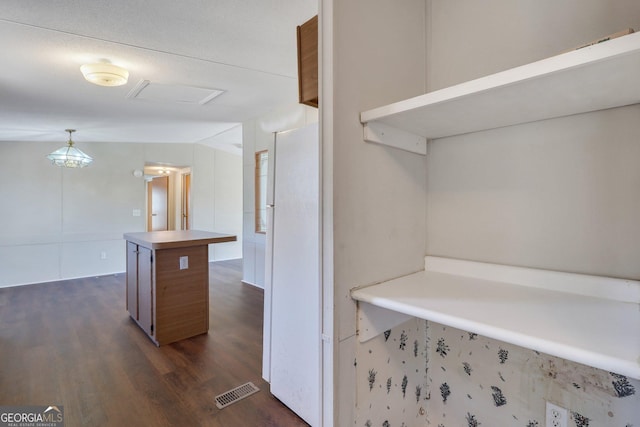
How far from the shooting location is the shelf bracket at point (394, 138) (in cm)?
105

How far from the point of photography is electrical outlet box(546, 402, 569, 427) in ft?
Result: 3.37

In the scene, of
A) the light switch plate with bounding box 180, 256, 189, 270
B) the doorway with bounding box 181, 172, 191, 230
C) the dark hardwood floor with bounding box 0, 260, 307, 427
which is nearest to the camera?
the dark hardwood floor with bounding box 0, 260, 307, 427

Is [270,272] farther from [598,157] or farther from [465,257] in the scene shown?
[598,157]

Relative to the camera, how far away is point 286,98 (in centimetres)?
350

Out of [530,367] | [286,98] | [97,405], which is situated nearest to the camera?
[530,367]

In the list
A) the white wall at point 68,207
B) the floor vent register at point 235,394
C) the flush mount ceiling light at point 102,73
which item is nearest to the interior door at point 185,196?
the white wall at point 68,207

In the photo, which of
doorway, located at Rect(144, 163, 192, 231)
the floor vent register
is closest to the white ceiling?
the floor vent register

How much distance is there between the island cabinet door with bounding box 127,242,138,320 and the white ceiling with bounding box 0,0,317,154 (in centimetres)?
148

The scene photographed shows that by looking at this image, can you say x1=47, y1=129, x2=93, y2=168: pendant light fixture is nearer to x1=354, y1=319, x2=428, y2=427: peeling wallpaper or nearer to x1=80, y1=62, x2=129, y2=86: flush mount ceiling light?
x1=80, y1=62, x2=129, y2=86: flush mount ceiling light

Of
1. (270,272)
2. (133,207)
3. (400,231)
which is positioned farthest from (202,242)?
(133,207)

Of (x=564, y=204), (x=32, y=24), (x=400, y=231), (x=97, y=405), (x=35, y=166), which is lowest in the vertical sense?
(x=97, y=405)

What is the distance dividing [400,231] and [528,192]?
464mm

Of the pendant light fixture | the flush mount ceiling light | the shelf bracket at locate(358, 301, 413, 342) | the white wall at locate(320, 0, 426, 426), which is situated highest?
the flush mount ceiling light

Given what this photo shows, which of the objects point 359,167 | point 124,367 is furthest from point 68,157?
point 359,167
